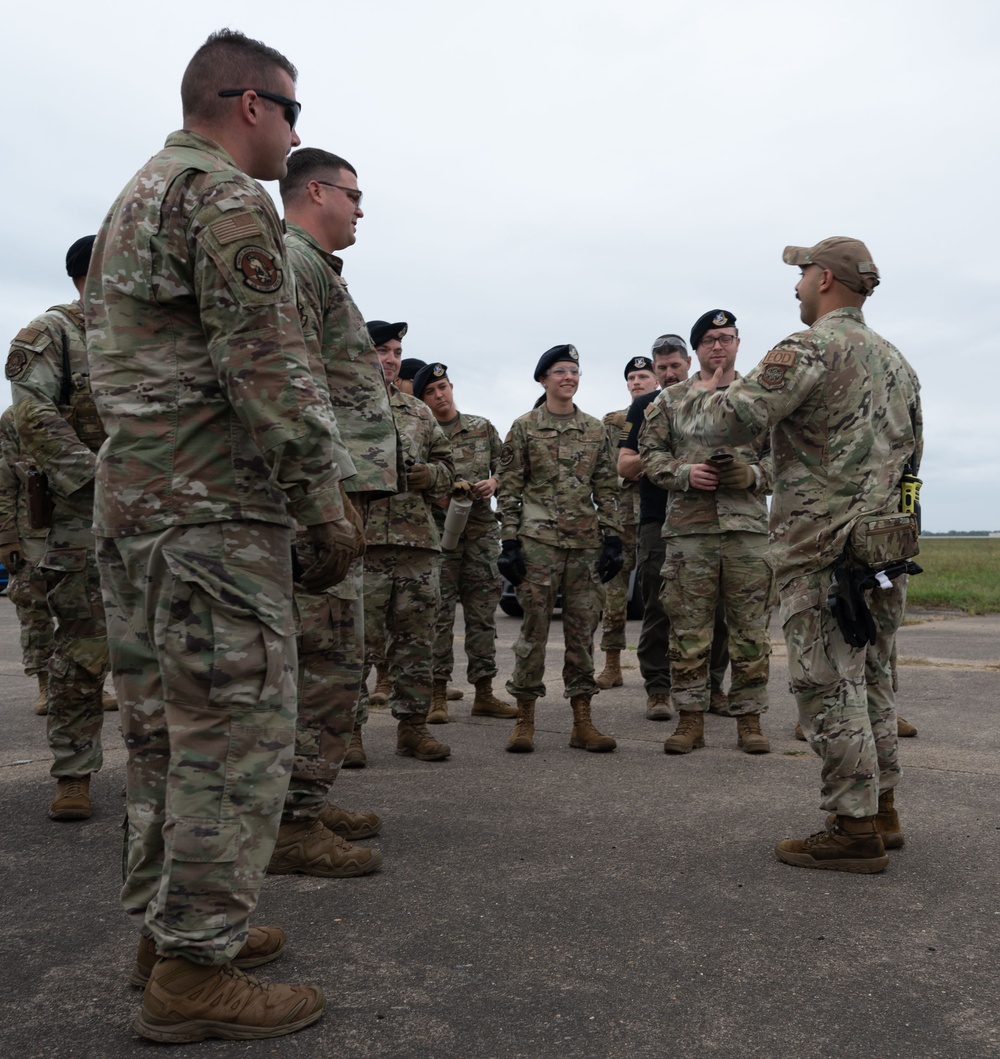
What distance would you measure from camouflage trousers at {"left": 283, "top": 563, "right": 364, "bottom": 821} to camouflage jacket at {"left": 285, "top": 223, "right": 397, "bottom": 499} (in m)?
0.42

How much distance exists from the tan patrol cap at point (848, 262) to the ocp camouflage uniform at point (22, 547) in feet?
13.1

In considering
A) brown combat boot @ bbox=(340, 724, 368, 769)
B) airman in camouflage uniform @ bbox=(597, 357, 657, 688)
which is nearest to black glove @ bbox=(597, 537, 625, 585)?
airman in camouflage uniform @ bbox=(597, 357, 657, 688)

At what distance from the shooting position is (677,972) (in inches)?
108

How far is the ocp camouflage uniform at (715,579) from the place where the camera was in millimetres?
5711

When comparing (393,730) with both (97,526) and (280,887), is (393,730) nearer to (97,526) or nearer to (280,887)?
(280,887)

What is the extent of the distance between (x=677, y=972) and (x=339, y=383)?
2.27 m

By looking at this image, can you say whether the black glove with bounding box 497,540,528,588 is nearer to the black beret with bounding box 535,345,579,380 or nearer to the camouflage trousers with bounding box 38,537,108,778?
the black beret with bounding box 535,345,579,380

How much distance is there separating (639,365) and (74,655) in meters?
5.87

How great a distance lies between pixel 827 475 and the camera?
3803 mm

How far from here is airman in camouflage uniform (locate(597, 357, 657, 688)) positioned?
8023 mm

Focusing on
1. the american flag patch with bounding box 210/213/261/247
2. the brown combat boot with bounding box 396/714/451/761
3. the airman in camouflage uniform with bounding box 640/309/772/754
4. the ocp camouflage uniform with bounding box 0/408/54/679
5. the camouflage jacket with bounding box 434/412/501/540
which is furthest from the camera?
the camouflage jacket with bounding box 434/412/501/540

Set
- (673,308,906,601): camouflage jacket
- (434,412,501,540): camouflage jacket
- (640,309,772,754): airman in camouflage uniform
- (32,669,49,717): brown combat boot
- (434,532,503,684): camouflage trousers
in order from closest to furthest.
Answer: (673,308,906,601): camouflage jacket < (640,309,772,754): airman in camouflage uniform < (32,669,49,717): brown combat boot < (434,532,503,684): camouflage trousers < (434,412,501,540): camouflage jacket

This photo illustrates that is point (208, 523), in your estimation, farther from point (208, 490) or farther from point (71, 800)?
point (71, 800)

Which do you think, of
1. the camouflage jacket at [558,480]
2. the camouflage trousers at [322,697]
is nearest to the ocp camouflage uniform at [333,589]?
the camouflage trousers at [322,697]
